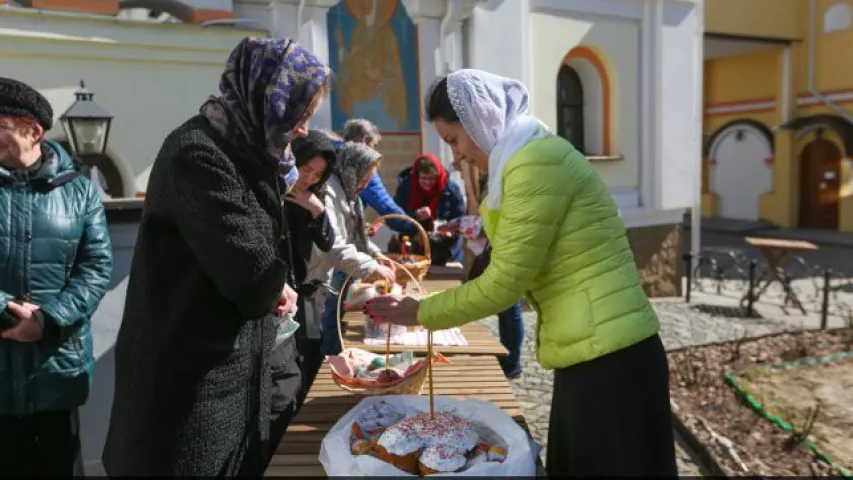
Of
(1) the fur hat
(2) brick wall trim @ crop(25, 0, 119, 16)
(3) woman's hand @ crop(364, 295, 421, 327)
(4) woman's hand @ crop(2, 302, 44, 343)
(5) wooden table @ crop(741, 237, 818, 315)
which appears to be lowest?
(5) wooden table @ crop(741, 237, 818, 315)

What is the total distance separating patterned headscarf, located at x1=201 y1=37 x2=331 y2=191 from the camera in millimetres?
1604

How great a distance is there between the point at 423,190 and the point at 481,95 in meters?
3.66

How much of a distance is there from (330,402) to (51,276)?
1179mm

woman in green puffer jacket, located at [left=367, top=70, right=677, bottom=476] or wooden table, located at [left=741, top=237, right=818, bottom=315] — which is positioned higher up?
woman in green puffer jacket, located at [left=367, top=70, right=677, bottom=476]

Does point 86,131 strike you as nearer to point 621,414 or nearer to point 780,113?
point 621,414

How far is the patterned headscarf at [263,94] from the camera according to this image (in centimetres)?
160

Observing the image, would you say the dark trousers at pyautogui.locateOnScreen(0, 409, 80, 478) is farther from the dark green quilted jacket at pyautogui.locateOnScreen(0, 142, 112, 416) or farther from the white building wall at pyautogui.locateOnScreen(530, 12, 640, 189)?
the white building wall at pyautogui.locateOnScreen(530, 12, 640, 189)

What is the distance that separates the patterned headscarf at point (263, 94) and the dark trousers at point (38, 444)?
1620mm

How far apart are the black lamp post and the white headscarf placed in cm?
353

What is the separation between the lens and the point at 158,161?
1.57 metres

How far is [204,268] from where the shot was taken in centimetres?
153

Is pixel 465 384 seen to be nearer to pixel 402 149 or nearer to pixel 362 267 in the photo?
pixel 362 267

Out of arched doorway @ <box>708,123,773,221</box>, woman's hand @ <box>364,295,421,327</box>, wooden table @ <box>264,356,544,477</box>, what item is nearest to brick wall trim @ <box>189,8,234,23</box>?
wooden table @ <box>264,356,544,477</box>

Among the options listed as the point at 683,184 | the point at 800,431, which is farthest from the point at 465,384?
the point at 683,184
